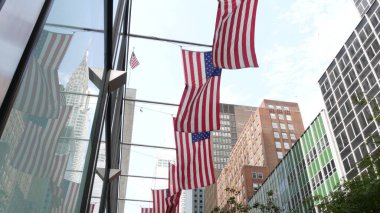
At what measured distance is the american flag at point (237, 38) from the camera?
24.7ft

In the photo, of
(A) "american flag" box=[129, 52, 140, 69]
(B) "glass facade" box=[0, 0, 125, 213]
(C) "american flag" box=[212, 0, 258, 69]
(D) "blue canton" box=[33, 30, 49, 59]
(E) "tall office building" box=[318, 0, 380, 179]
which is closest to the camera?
(B) "glass facade" box=[0, 0, 125, 213]

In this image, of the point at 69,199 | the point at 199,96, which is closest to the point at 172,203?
the point at 199,96

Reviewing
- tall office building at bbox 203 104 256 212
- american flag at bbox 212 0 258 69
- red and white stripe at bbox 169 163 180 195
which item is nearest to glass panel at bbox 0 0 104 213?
american flag at bbox 212 0 258 69

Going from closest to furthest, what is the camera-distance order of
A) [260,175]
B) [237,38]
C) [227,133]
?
1. [237,38]
2. [260,175]
3. [227,133]

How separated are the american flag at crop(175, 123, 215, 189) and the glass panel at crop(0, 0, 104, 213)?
690cm

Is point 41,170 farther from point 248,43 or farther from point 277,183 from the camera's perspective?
point 277,183

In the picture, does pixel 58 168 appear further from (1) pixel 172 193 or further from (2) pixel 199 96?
(1) pixel 172 193

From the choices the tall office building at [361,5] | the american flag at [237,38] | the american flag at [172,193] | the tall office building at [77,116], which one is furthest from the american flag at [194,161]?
the tall office building at [361,5]

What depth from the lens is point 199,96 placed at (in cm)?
898

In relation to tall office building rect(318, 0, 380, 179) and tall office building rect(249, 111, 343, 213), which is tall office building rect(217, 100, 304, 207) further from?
tall office building rect(318, 0, 380, 179)

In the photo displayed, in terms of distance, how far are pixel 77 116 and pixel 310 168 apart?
51.8 m

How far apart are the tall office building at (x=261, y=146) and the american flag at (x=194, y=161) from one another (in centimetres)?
7295

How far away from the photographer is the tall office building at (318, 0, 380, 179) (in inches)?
1548

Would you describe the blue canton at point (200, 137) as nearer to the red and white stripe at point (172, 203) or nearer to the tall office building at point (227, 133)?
the red and white stripe at point (172, 203)
